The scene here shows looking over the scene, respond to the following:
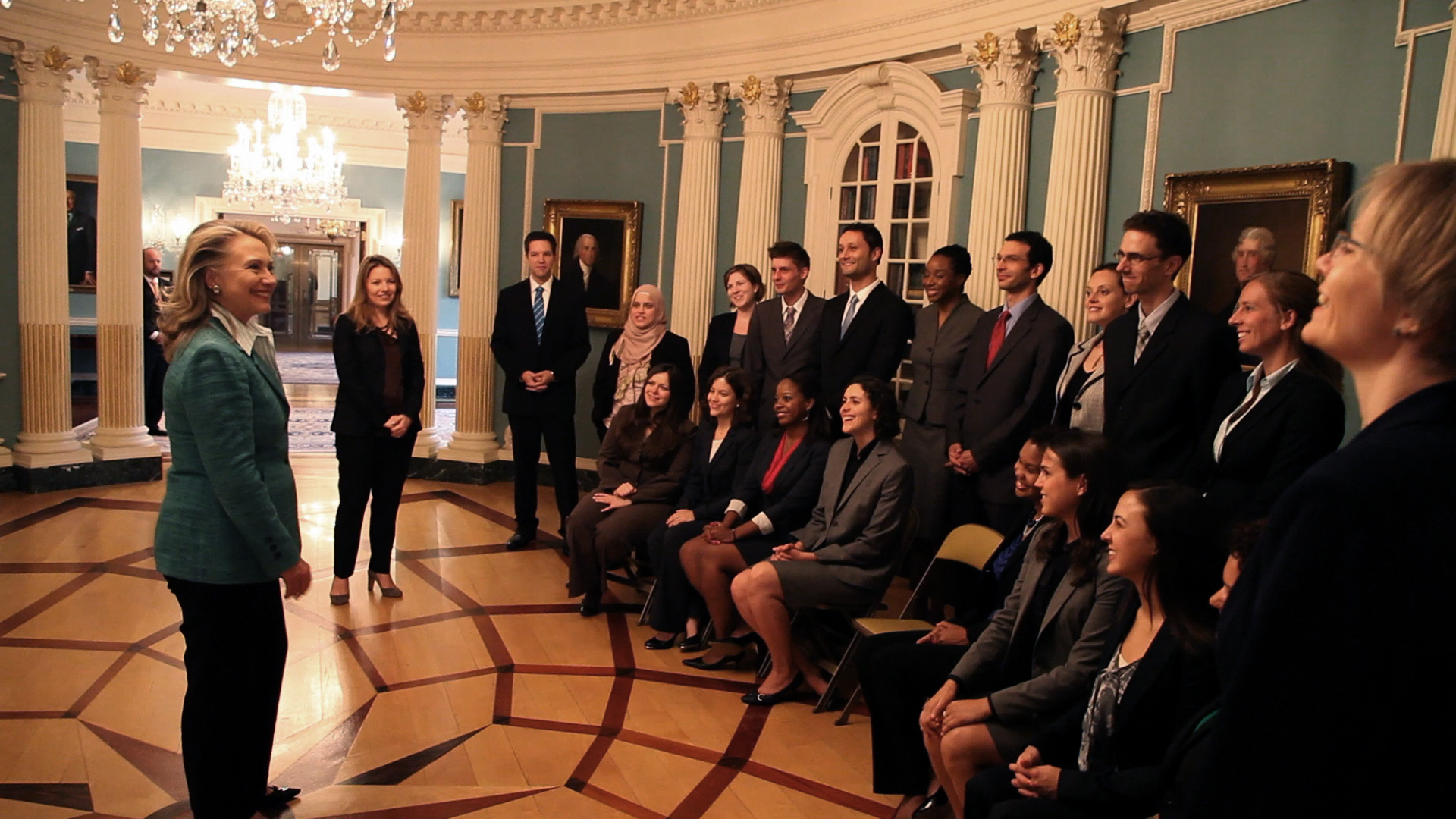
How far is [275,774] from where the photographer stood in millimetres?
3287

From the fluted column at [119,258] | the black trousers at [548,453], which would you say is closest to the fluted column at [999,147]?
the black trousers at [548,453]

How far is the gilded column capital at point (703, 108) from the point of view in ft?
24.5

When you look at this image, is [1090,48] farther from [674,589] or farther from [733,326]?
[674,589]

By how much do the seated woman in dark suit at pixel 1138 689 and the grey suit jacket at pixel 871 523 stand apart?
4.77 feet

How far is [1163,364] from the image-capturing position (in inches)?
136

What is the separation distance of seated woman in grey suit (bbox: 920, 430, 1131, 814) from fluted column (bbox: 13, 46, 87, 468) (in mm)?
6986

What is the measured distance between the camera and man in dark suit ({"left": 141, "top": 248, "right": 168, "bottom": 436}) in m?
8.81

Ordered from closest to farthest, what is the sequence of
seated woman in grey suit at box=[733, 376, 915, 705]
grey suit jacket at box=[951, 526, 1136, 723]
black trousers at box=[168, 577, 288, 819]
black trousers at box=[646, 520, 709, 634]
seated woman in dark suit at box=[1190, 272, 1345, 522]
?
black trousers at box=[168, 577, 288, 819] → grey suit jacket at box=[951, 526, 1136, 723] → seated woman in dark suit at box=[1190, 272, 1345, 522] → seated woman in grey suit at box=[733, 376, 915, 705] → black trousers at box=[646, 520, 709, 634]

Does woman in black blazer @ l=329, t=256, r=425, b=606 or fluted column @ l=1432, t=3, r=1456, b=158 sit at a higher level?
fluted column @ l=1432, t=3, r=1456, b=158

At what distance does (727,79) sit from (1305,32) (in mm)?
3898

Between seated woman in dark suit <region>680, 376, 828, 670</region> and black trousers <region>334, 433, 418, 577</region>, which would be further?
black trousers <region>334, 433, 418, 577</region>

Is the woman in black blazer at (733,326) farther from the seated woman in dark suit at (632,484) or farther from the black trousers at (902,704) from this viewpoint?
the black trousers at (902,704)

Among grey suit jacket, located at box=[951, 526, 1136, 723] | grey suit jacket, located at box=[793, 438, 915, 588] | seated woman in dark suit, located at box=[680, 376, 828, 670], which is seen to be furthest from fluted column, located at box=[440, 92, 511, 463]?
grey suit jacket, located at box=[951, 526, 1136, 723]

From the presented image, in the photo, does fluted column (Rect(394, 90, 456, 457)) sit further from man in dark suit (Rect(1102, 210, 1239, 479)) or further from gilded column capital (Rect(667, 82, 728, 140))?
man in dark suit (Rect(1102, 210, 1239, 479))
